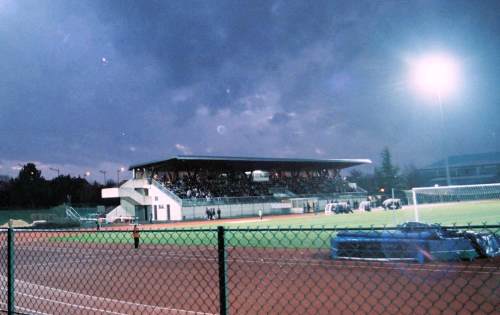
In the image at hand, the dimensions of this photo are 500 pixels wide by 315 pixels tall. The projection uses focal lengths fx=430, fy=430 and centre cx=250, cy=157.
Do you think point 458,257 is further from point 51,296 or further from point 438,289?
point 51,296

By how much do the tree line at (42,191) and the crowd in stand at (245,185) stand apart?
23908 millimetres

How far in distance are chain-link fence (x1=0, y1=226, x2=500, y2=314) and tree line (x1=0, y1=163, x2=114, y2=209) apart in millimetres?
69988

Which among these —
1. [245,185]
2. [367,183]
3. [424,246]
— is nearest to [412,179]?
[367,183]

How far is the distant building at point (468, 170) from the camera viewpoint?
9794cm

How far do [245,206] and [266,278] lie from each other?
49754 millimetres

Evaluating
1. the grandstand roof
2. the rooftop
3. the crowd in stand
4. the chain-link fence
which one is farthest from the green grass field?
the rooftop

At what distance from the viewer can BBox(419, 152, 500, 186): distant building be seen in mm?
97938

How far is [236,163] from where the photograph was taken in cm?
6875

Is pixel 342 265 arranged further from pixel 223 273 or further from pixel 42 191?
pixel 42 191

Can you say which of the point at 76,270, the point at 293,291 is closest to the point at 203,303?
the point at 293,291

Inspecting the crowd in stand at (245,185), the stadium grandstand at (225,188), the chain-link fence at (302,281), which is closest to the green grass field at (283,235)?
the chain-link fence at (302,281)

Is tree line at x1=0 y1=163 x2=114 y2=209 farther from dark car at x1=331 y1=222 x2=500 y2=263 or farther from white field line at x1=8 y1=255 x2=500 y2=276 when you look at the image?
dark car at x1=331 y1=222 x2=500 y2=263

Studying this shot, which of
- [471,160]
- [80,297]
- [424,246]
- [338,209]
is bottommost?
[338,209]

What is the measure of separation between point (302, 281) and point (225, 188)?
58.0 m
